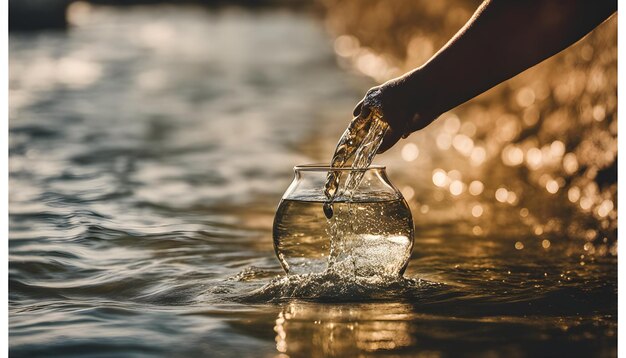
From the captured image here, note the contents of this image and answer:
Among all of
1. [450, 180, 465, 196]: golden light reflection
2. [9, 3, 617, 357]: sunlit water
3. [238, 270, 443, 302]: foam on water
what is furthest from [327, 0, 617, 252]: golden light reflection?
[238, 270, 443, 302]: foam on water

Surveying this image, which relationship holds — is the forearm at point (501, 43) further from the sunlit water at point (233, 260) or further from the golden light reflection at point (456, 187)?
the golden light reflection at point (456, 187)

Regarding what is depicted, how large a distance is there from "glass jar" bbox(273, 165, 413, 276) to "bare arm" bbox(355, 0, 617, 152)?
24 centimetres

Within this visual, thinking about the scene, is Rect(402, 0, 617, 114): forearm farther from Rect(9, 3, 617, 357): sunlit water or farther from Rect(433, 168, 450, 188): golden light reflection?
Rect(433, 168, 450, 188): golden light reflection

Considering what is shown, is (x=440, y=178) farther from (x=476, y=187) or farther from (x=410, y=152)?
(x=410, y=152)

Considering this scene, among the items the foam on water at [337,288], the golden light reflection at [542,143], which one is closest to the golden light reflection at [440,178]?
the golden light reflection at [542,143]

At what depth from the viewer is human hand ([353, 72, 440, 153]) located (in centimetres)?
382

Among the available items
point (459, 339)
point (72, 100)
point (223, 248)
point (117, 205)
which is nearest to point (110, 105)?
point (72, 100)

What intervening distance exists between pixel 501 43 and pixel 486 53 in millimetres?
68

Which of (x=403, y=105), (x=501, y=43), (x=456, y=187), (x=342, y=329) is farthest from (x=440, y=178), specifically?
(x=342, y=329)

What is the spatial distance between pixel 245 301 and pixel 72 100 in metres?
10.3

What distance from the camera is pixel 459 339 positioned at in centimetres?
333

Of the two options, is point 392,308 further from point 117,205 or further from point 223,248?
point 117,205

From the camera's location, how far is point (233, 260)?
497 centimetres
